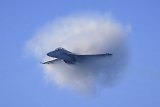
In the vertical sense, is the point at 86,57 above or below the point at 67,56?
above

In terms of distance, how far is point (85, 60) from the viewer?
17212 centimetres

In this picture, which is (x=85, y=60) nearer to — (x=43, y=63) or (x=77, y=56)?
(x=77, y=56)

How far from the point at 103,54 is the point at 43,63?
83.1 ft

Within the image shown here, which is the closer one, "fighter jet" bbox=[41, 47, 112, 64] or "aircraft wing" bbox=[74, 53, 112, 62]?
"fighter jet" bbox=[41, 47, 112, 64]

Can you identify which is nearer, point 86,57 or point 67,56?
point 67,56

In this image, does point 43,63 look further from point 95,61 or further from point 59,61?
point 95,61

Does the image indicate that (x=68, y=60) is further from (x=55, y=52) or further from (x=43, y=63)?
(x=43, y=63)

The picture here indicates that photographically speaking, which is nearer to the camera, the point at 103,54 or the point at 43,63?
the point at 103,54

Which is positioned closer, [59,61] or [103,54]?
[103,54]

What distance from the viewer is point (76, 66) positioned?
571 feet

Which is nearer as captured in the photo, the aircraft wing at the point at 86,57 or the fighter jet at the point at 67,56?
the fighter jet at the point at 67,56

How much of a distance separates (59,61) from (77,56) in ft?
46.8

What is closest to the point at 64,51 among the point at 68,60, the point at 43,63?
the point at 68,60

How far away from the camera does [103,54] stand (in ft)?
538
